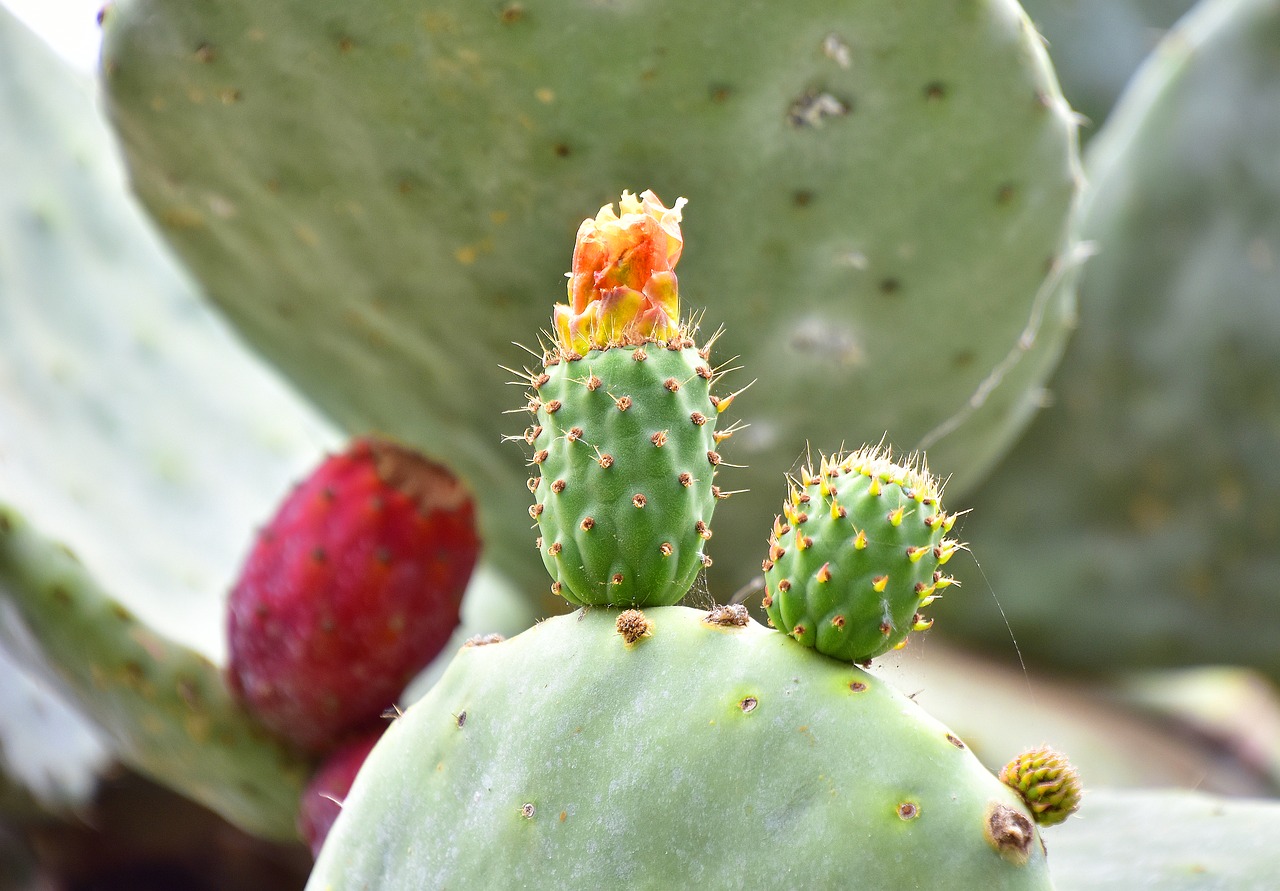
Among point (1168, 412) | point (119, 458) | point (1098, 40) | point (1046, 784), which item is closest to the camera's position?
point (1046, 784)

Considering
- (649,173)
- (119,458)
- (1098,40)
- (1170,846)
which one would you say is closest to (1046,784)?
(1170,846)

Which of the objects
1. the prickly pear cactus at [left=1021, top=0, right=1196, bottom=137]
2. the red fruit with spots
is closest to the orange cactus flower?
the red fruit with spots

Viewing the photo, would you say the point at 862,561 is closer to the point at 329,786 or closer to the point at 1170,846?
the point at 1170,846

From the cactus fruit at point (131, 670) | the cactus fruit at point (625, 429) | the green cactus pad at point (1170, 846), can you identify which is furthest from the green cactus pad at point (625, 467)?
the cactus fruit at point (131, 670)

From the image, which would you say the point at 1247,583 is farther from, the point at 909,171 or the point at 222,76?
the point at 222,76

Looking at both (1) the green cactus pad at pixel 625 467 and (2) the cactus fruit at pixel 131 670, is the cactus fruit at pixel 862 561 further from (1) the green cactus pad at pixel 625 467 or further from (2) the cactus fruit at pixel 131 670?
(2) the cactus fruit at pixel 131 670

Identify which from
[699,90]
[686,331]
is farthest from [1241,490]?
[686,331]
